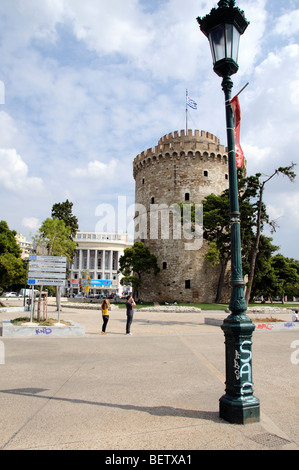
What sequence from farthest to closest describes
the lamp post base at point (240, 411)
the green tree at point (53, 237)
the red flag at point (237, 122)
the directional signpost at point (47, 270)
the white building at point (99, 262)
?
1. the white building at point (99, 262)
2. the green tree at point (53, 237)
3. the directional signpost at point (47, 270)
4. the red flag at point (237, 122)
5. the lamp post base at point (240, 411)

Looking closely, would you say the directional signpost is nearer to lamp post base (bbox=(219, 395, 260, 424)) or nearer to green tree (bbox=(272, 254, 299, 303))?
lamp post base (bbox=(219, 395, 260, 424))

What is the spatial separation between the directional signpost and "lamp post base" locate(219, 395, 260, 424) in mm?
10599

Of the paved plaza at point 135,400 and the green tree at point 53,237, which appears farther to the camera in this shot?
the green tree at point 53,237

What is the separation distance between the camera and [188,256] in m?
39.7

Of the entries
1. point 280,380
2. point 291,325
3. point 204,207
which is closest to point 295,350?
point 280,380

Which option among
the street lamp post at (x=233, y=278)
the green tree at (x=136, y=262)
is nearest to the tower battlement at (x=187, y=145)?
the green tree at (x=136, y=262)

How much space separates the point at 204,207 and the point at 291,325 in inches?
902

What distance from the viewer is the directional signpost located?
1352 centimetres

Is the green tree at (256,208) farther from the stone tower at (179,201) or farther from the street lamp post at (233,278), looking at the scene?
the stone tower at (179,201)

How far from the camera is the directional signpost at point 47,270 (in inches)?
532

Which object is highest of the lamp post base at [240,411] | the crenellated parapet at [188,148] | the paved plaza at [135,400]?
the crenellated parapet at [188,148]

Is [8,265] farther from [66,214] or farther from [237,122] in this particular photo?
[237,122]

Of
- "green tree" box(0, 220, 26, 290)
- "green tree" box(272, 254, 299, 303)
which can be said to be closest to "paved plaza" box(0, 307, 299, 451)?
"green tree" box(0, 220, 26, 290)
